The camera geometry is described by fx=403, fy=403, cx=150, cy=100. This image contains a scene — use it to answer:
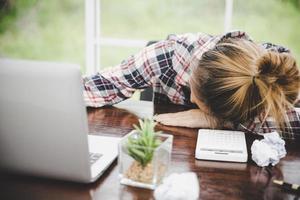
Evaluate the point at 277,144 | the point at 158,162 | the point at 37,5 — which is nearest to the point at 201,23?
the point at 37,5

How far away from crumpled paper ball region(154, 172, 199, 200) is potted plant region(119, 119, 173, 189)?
0.07 metres

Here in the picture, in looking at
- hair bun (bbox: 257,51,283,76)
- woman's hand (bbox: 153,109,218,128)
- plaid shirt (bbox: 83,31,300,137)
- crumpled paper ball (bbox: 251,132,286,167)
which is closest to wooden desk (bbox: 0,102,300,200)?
crumpled paper ball (bbox: 251,132,286,167)

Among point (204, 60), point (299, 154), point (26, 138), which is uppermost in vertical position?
point (204, 60)

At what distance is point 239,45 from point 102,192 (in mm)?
632

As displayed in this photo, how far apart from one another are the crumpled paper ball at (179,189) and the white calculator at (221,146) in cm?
27

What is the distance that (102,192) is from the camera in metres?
0.85

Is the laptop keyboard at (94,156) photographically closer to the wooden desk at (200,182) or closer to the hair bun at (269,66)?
the wooden desk at (200,182)

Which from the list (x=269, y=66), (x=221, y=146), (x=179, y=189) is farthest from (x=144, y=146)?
(x=269, y=66)

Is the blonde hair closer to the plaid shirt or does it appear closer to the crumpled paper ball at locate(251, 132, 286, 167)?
the crumpled paper ball at locate(251, 132, 286, 167)

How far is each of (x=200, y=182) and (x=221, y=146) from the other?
213mm

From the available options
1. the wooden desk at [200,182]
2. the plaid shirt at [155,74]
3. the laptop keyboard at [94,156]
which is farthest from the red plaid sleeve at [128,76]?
the laptop keyboard at [94,156]

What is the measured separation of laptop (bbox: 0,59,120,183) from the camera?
764 millimetres

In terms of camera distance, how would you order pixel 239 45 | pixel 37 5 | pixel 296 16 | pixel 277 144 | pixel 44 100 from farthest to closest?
pixel 37 5
pixel 296 16
pixel 239 45
pixel 277 144
pixel 44 100

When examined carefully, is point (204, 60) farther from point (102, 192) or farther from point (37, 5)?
point (37, 5)
